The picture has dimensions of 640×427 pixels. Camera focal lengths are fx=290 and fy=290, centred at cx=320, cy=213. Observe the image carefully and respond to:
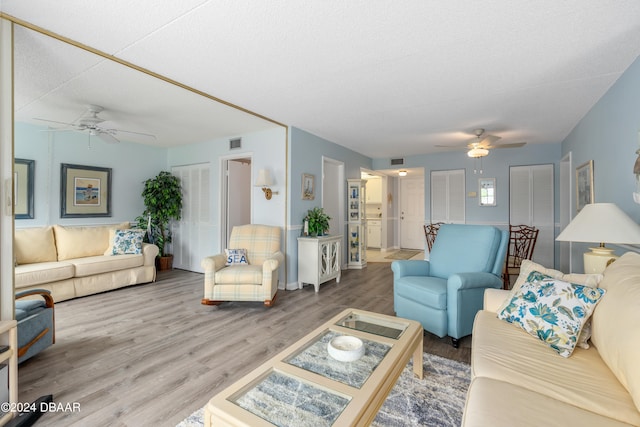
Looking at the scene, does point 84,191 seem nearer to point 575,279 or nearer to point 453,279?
point 453,279

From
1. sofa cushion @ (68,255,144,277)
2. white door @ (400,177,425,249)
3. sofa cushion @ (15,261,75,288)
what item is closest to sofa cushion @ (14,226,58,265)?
sofa cushion @ (15,261,75,288)

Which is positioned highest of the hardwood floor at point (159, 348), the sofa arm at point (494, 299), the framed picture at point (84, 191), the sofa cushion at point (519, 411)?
the framed picture at point (84, 191)

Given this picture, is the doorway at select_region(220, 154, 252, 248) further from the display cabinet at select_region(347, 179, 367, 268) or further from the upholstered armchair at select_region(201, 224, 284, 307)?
the display cabinet at select_region(347, 179, 367, 268)

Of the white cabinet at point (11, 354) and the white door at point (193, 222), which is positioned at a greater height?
the white door at point (193, 222)

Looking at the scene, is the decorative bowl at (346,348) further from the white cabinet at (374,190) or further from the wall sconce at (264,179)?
the white cabinet at (374,190)

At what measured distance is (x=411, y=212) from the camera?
8797mm

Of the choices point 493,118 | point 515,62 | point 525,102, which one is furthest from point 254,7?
point 493,118

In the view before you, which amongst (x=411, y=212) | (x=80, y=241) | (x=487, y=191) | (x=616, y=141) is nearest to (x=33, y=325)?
(x=80, y=241)

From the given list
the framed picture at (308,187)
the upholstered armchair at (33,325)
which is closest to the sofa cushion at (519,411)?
the upholstered armchair at (33,325)

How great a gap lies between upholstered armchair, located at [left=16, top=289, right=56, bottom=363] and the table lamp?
3931 millimetres

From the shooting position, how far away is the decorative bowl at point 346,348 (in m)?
1.50

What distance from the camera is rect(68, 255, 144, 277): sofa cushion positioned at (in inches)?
151

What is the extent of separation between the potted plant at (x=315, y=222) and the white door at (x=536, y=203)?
12.4ft

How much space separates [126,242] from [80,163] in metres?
1.54
